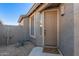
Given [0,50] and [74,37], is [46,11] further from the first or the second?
[74,37]

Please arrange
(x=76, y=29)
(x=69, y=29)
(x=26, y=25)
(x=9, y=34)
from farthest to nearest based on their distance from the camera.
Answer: (x=26, y=25) → (x=9, y=34) → (x=69, y=29) → (x=76, y=29)

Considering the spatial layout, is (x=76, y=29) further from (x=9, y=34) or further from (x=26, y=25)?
(x=26, y=25)

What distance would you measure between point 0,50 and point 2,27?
1.18m

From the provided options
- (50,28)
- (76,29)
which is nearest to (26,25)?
(50,28)

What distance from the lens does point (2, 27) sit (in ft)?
21.3

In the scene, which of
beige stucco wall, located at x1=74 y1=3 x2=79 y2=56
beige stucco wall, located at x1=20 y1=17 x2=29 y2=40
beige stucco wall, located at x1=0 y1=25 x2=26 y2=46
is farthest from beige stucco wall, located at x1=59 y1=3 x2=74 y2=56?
beige stucco wall, located at x1=20 y1=17 x2=29 y2=40

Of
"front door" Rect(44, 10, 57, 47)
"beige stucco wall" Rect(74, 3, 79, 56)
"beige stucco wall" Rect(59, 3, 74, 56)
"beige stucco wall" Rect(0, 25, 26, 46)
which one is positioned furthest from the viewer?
"front door" Rect(44, 10, 57, 47)

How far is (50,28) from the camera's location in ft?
23.2

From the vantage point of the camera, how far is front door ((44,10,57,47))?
701cm

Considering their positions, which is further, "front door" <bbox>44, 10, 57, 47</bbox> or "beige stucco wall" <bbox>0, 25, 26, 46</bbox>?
"front door" <bbox>44, 10, 57, 47</bbox>

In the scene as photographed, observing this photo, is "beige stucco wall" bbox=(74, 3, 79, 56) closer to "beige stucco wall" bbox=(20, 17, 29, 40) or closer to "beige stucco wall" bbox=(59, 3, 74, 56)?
"beige stucco wall" bbox=(59, 3, 74, 56)

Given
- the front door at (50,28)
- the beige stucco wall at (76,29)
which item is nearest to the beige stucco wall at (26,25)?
the front door at (50,28)

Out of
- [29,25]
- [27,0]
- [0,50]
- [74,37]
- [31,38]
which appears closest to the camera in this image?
[27,0]

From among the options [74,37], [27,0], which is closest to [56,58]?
[74,37]
